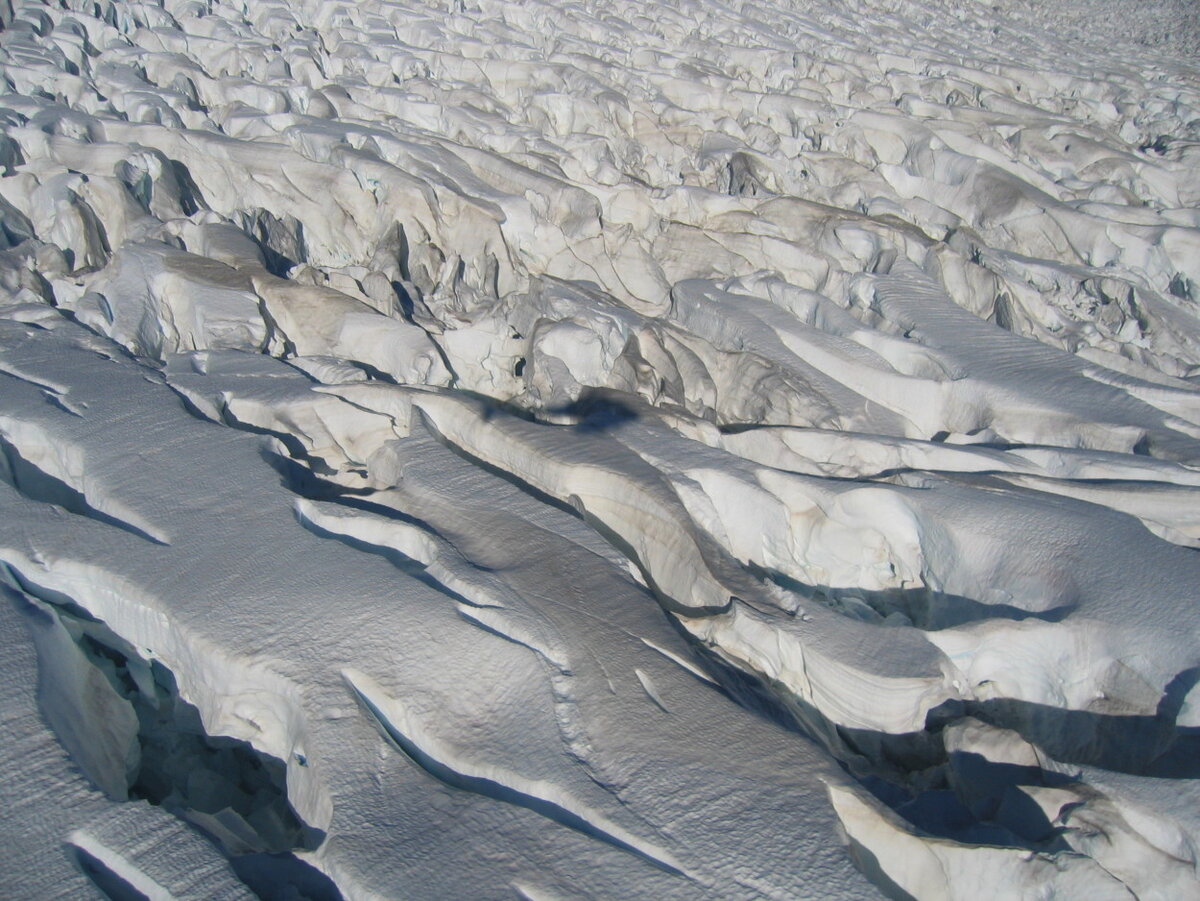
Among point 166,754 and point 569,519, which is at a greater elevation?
point 569,519

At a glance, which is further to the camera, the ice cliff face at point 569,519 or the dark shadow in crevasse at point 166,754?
the dark shadow in crevasse at point 166,754

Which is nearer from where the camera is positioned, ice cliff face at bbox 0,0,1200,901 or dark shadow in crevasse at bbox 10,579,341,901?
ice cliff face at bbox 0,0,1200,901

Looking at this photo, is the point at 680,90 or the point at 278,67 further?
the point at 680,90

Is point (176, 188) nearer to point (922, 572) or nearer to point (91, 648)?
point (91, 648)

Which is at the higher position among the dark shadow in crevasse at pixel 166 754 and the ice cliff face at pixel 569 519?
the ice cliff face at pixel 569 519

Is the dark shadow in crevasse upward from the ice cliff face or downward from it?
downward

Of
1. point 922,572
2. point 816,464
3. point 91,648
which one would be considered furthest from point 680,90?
point 91,648

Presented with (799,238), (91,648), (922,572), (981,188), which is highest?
(981,188)

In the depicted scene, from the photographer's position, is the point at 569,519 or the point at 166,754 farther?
the point at 569,519
